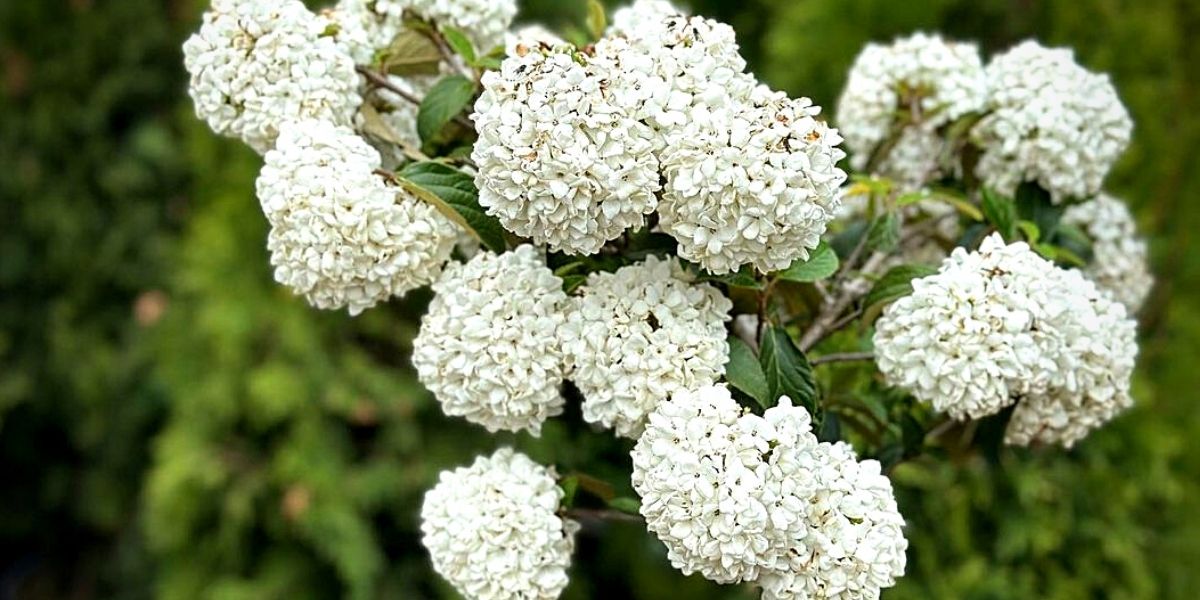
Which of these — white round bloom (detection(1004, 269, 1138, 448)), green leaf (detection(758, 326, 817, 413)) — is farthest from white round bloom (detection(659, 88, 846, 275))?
white round bloom (detection(1004, 269, 1138, 448))

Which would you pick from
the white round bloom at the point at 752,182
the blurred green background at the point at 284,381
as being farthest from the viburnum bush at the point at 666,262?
the blurred green background at the point at 284,381

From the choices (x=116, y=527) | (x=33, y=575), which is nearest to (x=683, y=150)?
(x=116, y=527)

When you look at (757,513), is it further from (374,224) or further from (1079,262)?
(1079,262)

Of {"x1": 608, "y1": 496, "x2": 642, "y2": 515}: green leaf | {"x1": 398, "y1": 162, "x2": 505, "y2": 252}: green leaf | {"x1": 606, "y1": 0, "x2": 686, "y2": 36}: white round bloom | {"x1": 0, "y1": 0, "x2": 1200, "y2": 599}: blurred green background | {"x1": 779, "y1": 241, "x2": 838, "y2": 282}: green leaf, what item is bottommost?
{"x1": 0, "y1": 0, "x2": 1200, "y2": 599}: blurred green background

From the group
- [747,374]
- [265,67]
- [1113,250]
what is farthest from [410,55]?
[1113,250]

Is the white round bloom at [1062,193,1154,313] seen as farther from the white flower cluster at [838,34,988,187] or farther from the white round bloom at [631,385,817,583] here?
the white round bloom at [631,385,817,583]

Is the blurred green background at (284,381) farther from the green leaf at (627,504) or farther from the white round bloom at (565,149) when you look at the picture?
the white round bloom at (565,149)
